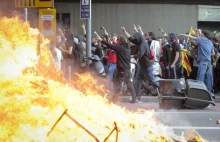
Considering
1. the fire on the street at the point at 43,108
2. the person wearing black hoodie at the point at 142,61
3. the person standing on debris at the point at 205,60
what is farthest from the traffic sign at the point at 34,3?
the fire on the street at the point at 43,108

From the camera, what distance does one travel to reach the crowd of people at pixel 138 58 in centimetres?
1217

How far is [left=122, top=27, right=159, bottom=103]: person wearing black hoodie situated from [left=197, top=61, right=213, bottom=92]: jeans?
1.49 metres

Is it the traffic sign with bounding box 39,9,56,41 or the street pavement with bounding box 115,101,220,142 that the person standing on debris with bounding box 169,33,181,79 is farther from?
the traffic sign with bounding box 39,9,56,41

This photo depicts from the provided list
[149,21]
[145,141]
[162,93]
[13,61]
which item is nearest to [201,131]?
[162,93]

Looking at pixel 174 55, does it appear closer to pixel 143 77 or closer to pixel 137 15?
pixel 143 77

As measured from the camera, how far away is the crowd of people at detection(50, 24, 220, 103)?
479 inches

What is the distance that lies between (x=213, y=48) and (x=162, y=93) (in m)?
4.99

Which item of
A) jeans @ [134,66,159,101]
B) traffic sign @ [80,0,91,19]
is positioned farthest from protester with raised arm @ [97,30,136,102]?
traffic sign @ [80,0,91,19]

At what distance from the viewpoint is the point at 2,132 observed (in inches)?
174

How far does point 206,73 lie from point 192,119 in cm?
336

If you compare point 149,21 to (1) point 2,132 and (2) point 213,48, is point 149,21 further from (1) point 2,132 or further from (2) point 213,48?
(1) point 2,132

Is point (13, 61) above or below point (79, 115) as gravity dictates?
above

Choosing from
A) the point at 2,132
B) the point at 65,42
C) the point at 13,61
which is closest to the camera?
the point at 2,132

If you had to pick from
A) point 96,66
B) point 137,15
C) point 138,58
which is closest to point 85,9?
point 96,66
